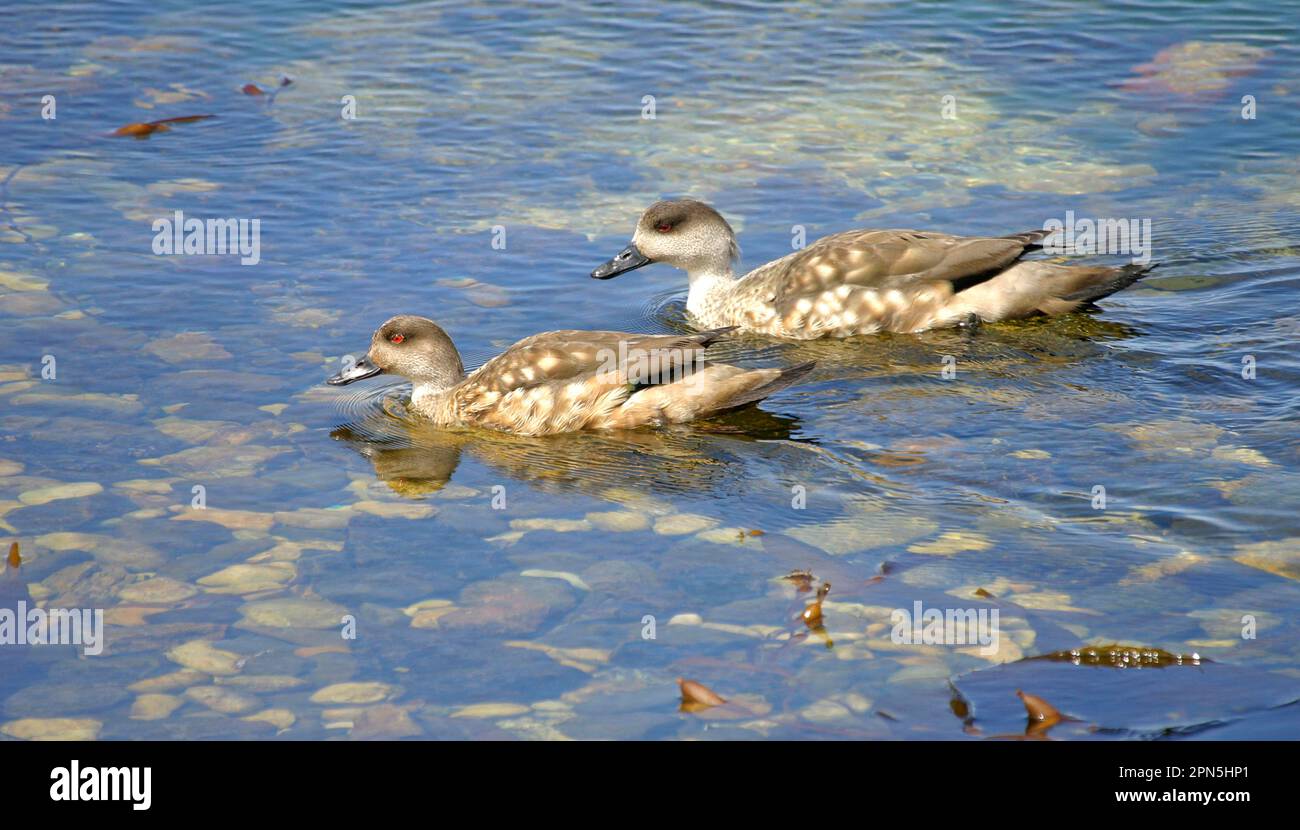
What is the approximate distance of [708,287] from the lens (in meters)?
11.0

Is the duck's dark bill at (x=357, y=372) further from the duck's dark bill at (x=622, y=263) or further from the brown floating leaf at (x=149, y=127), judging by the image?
the brown floating leaf at (x=149, y=127)

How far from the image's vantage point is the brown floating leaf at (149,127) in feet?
44.2

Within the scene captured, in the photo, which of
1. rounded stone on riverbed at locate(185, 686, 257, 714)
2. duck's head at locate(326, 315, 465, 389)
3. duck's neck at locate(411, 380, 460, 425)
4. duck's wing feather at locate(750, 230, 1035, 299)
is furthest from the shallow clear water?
duck's wing feather at locate(750, 230, 1035, 299)

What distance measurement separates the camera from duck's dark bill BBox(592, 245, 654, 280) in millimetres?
10768

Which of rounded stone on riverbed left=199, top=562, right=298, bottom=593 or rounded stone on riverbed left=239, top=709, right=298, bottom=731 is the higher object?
rounded stone on riverbed left=199, top=562, right=298, bottom=593

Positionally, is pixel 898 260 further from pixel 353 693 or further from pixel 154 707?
pixel 154 707

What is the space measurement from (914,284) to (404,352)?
3434 millimetres

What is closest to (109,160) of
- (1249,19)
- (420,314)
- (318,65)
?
(318,65)

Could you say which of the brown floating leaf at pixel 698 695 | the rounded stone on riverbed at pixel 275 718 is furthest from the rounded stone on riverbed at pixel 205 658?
the brown floating leaf at pixel 698 695

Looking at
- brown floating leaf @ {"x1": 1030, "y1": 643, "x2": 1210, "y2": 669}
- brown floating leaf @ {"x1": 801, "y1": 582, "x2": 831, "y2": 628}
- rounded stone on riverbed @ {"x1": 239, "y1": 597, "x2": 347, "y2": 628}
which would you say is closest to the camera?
brown floating leaf @ {"x1": 1030, "y1": 643, "x2": 1210, "y2": 669}

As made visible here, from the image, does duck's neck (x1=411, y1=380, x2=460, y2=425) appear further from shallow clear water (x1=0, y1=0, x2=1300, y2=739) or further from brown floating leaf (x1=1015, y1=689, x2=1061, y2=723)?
brown floating leaf (x1=1015, y1=689, x2=1061, y2=723)

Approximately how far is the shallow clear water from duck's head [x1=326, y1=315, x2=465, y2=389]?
297 millimetres
